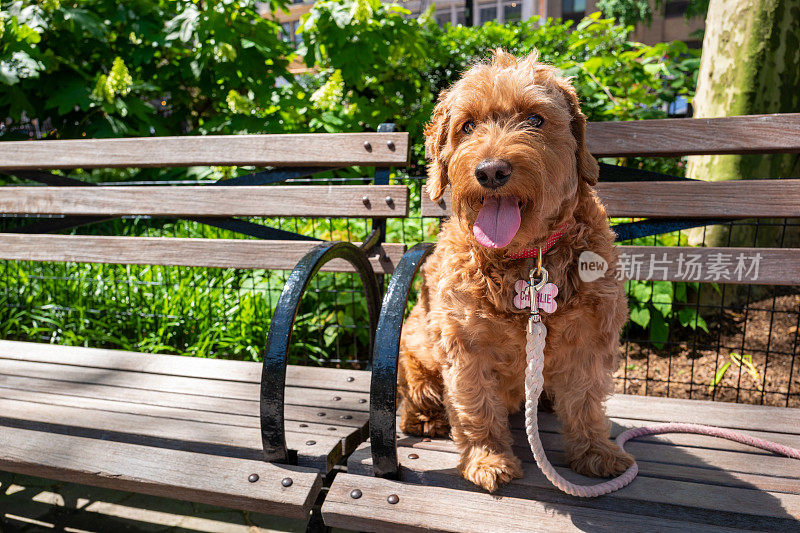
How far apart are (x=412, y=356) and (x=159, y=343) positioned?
258 centimetres

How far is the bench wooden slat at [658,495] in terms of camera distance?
1.52m

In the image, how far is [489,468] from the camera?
1.70 metres

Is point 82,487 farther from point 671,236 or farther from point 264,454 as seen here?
point 671,236

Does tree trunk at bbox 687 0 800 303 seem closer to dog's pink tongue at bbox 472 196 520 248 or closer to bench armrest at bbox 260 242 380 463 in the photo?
dog's pink tongue at bbox 472 196 520 248

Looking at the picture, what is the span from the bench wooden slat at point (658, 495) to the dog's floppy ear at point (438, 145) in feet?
2.94

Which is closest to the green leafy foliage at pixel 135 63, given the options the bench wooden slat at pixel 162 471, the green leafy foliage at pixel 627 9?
the bench wooden slat at pixel 162 471

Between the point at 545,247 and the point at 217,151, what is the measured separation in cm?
184

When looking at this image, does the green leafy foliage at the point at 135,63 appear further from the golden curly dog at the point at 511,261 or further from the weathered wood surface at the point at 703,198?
the golden curly dog at the point at 511,261

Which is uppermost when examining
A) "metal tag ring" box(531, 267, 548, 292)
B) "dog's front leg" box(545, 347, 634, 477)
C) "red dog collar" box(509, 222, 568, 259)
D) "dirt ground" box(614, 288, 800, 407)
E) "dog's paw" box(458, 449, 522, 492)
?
"red dog collar" box(509, 222, 568, 259)

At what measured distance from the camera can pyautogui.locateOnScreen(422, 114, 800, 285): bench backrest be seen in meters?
2.23

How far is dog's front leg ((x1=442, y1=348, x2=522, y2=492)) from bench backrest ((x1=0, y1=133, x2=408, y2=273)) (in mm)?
913

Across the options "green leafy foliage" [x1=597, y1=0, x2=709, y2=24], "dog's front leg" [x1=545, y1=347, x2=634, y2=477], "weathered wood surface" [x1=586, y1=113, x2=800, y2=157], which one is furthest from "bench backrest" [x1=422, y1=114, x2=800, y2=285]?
"green leafy foliage" [x1=597, y1=0, x2=709, y2=24]

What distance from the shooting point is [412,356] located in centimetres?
216

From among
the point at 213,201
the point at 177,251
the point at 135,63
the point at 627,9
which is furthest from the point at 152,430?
the point at 627,9
